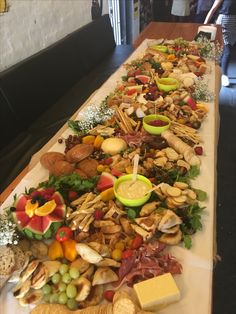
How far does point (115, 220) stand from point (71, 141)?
53 centimetres

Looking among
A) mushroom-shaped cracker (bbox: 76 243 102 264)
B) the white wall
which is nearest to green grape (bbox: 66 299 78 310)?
mushroom-shaped cracker (bbox: 76 243 102 264)

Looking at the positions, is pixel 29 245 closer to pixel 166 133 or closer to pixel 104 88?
pixel 166 133

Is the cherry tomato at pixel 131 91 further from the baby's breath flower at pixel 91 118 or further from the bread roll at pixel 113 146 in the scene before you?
the bread roll at pixel 113 146

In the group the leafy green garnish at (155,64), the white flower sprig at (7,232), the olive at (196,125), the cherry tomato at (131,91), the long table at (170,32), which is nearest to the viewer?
the white flower sprig at (7,232)

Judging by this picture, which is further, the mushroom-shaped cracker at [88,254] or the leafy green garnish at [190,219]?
the leafy green garnish at [190,219]

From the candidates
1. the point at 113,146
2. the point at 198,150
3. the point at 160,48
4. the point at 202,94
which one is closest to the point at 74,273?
the point at 113,146

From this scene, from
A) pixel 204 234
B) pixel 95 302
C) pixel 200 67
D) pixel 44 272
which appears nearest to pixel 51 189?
pixel 44 272

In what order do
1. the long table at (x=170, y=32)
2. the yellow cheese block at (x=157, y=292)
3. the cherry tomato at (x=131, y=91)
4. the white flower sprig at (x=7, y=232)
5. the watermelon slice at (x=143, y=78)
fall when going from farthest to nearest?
the long table at (x=170, y=32) → the watermelon slice at (x=143, y=78) → the cherry tomato at (x=131, y=91) → the white flower sprig at (x=7, y=232) → the yellow cheese block at (x=157, y=292)

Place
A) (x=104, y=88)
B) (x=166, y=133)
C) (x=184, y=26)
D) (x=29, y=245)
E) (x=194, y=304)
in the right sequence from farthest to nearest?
(x=184, y=26), (x=104, y=88), (x=166, y=133), (x=29, y=245), (x=194, y=304)

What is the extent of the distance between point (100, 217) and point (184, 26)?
3.00 metres

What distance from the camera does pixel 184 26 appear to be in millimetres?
3434

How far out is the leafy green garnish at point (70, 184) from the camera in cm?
112

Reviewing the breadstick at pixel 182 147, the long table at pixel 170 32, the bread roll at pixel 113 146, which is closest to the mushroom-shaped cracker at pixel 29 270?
the bread roll at pixel 113 146

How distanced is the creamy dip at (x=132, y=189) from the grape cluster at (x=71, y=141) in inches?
14.2
